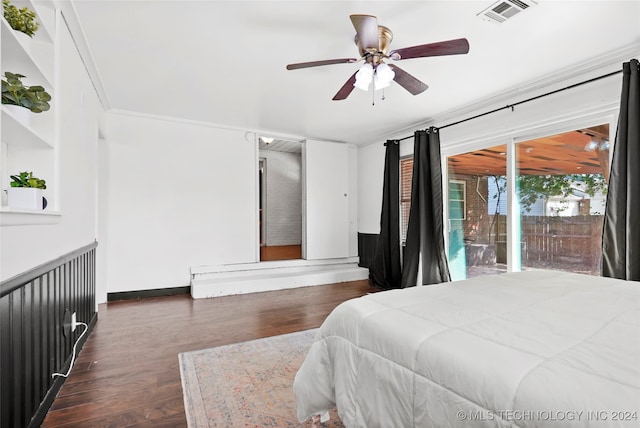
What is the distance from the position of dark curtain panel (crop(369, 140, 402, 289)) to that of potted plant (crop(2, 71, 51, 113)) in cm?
421

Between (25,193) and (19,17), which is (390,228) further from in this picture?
(19,17)

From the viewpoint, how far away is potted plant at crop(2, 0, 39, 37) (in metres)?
1.32

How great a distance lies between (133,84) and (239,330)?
2.72 metres

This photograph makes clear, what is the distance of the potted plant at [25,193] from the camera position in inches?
54.4

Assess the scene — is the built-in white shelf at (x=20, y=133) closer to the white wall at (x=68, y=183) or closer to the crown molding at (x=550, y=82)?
the white wall at (x=68, y=183)

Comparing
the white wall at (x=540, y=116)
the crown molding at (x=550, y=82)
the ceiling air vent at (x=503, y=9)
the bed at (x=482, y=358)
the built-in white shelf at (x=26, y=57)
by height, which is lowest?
the bed at (x=482, y=358)

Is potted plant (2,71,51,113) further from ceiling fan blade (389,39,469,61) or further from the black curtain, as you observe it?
the black curtain

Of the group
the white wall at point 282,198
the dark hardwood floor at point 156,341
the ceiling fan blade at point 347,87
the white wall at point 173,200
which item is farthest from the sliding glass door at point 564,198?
the white wall at point 282,198

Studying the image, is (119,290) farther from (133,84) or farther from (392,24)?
(392,24)

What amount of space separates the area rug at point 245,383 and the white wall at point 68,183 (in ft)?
3.72

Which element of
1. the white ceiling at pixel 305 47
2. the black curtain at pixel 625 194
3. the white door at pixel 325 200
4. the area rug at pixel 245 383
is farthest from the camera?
the white door at pixel 325 200

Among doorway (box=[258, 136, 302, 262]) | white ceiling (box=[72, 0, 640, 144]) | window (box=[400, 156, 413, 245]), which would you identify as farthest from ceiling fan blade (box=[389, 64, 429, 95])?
doorway (box=[258, 136, 302, 262])

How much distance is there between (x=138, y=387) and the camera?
1.96 meters

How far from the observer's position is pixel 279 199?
7535 millimetres
